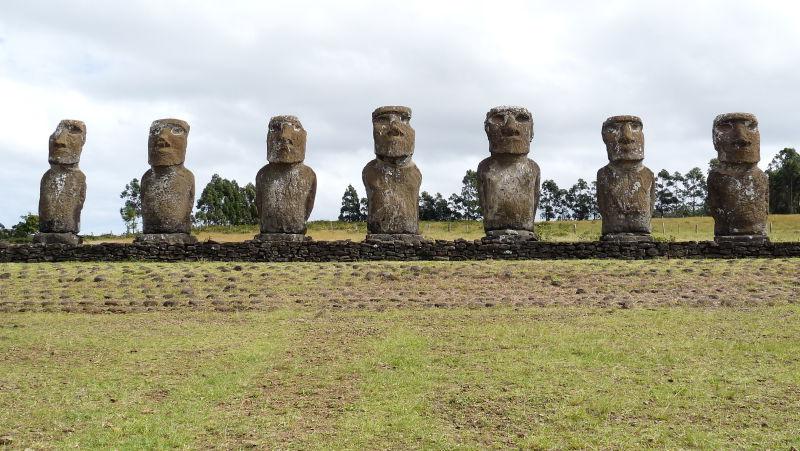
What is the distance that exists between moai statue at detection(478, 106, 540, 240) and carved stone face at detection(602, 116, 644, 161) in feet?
6.10

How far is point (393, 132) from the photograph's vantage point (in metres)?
20.9

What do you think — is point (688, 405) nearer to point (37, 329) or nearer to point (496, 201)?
point (37, 329)

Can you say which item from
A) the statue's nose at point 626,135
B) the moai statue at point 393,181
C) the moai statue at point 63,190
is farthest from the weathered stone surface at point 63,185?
the statue's nose at point 626,135

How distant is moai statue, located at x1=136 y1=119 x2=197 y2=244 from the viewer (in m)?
21.8

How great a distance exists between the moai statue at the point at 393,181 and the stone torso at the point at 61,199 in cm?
798

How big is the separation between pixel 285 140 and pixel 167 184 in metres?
3.23

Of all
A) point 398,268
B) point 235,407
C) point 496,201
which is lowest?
point 235,407

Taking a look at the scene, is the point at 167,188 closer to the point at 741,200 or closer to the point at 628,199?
the point at 628,199

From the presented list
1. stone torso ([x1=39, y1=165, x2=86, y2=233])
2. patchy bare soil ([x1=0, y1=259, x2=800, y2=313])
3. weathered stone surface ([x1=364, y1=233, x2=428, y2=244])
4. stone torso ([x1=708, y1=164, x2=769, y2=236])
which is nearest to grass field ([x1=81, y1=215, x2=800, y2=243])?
stone torso ([x1=39, y1=165, x2=86, y2=233])

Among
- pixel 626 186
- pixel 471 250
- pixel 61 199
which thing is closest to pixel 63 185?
pixel 61 199

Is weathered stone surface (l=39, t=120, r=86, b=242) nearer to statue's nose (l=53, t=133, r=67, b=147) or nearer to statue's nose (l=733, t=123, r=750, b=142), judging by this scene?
statue's nose (l=53, t=133, r=67, b=147)

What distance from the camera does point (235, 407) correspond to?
8172 millimetres

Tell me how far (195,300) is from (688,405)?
342 inches

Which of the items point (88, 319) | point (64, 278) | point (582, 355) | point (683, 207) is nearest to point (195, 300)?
point (88, 319)
